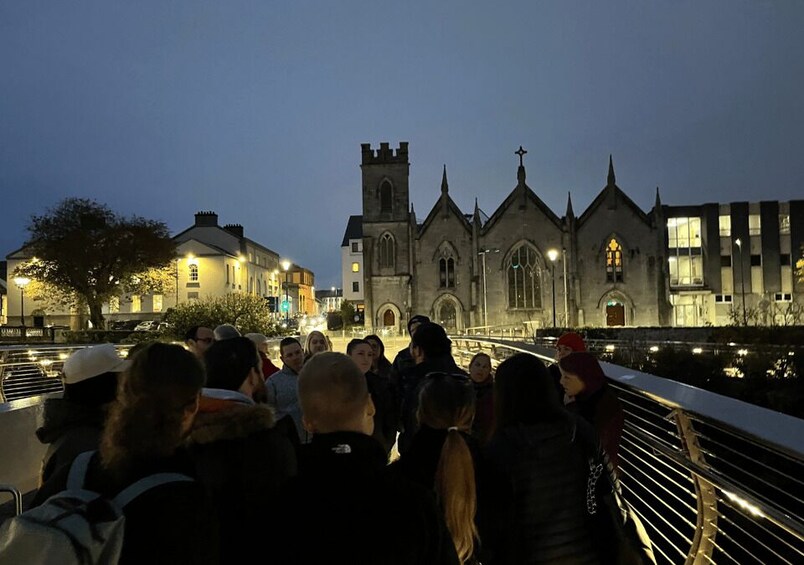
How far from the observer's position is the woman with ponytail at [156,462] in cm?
205

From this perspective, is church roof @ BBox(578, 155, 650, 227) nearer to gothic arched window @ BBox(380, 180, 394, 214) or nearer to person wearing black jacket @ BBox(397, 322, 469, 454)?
gothic arched window @ BBox(380, 180, 394, 214)

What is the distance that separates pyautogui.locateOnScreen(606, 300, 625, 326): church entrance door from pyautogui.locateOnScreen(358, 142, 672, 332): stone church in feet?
0.26

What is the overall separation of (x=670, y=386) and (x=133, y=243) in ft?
161

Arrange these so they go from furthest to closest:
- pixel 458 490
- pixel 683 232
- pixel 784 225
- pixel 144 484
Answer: pixel 683 232 < pixel 784 225 < pixel 458 490 < pixel 144 484

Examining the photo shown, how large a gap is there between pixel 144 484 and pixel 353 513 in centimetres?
66

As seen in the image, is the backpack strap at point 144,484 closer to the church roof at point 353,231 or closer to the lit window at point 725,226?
the lit window at point 725,226

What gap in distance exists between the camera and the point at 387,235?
181 feet

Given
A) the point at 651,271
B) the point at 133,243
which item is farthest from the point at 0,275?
the point at 651,271

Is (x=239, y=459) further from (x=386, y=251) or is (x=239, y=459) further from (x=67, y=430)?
(x=386, y=251)

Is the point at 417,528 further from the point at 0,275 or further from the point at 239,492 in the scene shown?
the point at 0,275

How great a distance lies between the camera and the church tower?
180 ft

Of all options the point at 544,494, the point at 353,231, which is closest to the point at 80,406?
the point at 544,494

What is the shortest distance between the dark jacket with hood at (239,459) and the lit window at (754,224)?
61.1 metres

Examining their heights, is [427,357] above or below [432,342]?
below
